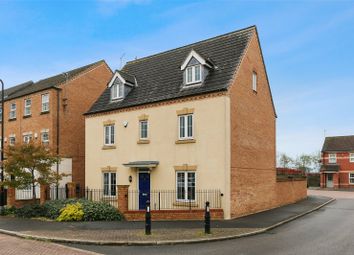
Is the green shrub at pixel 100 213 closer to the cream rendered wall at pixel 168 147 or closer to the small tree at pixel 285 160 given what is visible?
the cream rendered wall at pixel 168 147

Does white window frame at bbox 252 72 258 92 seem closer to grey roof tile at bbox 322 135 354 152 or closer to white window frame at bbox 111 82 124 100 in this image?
white window frame at bbox 111 82 124 100

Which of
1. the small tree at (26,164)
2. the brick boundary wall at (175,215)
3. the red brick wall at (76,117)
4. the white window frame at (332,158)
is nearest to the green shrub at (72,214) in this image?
the brick boundary wall at (175,215)

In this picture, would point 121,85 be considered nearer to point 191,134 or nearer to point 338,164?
point 191,134

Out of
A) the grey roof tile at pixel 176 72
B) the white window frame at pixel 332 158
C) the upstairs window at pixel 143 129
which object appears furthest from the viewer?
the white window frame at pixel 332 158

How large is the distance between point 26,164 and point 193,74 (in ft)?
33.0

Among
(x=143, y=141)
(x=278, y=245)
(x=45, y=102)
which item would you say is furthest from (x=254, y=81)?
(x=45, y=102)

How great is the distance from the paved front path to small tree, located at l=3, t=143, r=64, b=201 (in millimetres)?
7418

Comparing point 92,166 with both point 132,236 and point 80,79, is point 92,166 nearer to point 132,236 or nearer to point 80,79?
point 80,79

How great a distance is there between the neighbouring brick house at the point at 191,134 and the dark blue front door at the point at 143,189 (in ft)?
0.19

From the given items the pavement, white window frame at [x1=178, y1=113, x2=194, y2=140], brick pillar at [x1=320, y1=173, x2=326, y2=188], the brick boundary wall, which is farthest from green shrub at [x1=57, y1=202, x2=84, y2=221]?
brick pillar at [x1=320, y1=173, x2=326, y2=188]

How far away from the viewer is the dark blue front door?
73.8ft

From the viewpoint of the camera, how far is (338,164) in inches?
2432

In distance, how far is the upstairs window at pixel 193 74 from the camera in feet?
70.6

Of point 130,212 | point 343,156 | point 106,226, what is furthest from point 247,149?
point 343,156
